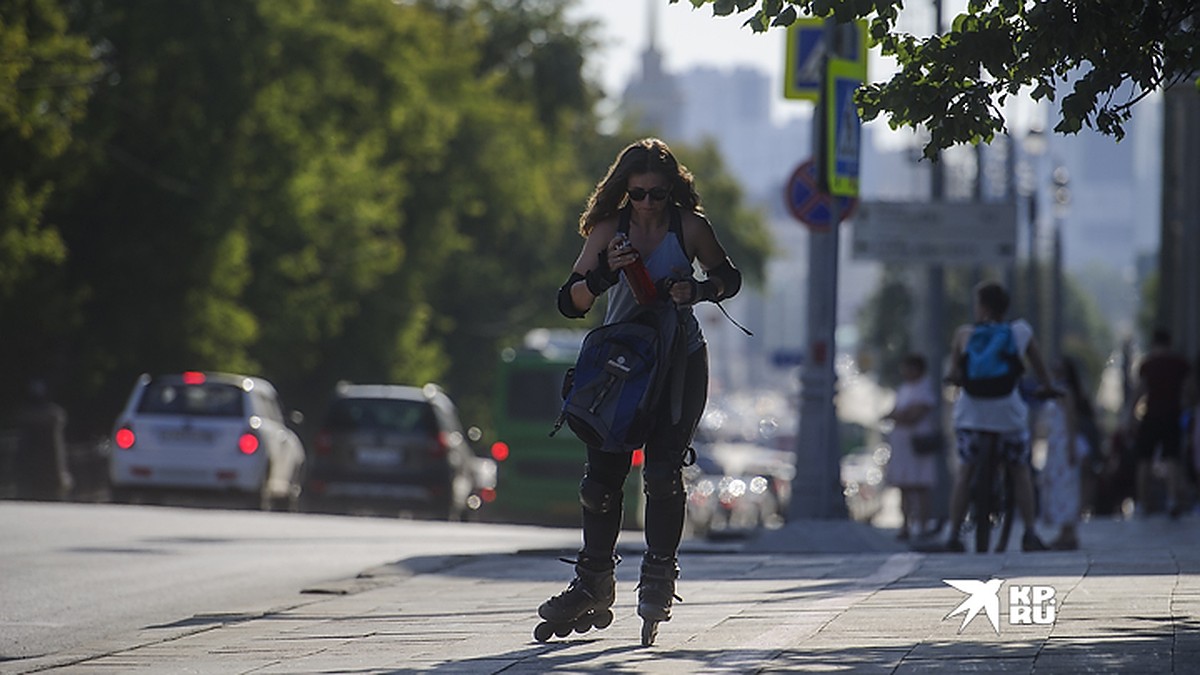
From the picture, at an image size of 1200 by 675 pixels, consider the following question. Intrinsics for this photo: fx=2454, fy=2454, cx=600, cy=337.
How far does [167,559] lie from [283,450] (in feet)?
44.5

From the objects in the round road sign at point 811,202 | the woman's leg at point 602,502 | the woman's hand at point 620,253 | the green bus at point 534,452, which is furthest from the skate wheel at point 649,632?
the green bus at point 534,452

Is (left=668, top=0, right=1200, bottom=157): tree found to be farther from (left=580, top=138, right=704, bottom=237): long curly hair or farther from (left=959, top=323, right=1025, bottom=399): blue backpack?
(left=959, top=323, right=1025, bottom=399): blue backpack

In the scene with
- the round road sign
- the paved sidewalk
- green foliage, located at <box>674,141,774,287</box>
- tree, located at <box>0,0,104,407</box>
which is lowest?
the paved sidewalk

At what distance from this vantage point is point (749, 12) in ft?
31.7

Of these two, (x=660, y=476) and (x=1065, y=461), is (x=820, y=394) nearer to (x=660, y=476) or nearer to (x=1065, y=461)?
(x=1065, y=461)

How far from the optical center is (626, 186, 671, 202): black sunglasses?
8.48 metres

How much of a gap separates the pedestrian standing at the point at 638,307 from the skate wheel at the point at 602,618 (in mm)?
26

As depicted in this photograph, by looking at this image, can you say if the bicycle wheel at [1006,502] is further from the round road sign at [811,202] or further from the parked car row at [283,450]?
the parked car row at [283,450]

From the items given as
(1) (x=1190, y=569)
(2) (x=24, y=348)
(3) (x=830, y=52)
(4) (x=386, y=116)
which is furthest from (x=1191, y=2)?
(4) (x=386, y=116)

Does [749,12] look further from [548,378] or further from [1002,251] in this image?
[548,378]

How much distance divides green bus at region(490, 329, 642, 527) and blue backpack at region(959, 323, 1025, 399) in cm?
1545

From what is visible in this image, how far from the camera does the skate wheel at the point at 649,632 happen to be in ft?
27.6

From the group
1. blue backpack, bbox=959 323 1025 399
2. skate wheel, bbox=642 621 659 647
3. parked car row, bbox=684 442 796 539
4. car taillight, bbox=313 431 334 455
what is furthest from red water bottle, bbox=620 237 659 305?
parked car row, bbox=684 442 796 539

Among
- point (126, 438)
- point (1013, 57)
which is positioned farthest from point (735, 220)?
point (1013, 57)
